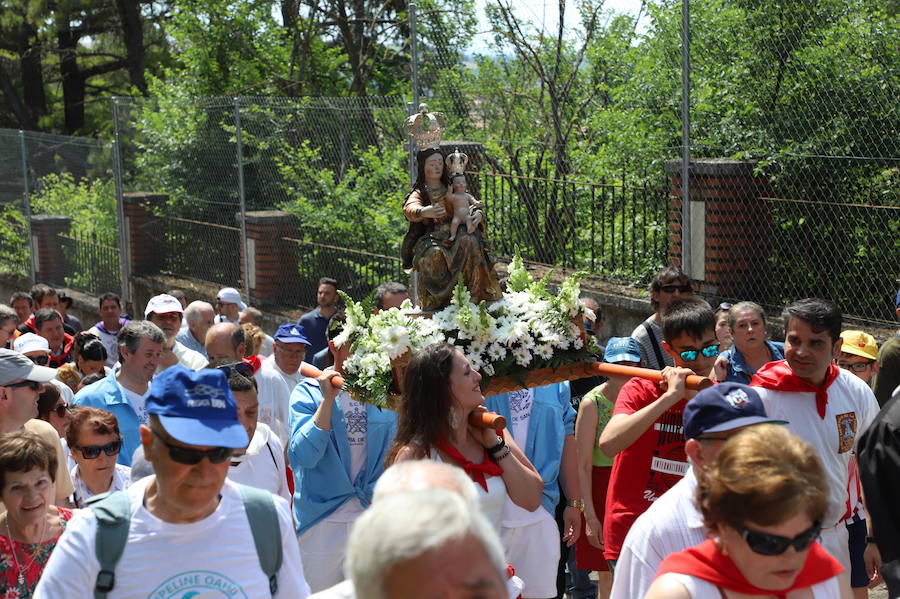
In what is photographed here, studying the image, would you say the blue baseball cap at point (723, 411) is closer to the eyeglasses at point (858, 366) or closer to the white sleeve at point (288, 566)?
the white sleeve at point (288, 566)

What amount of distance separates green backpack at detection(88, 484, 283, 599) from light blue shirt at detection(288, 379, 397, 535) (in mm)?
2237

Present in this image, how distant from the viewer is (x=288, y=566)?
3.41 m

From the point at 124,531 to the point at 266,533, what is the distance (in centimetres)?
40

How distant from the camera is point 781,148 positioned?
342 inches

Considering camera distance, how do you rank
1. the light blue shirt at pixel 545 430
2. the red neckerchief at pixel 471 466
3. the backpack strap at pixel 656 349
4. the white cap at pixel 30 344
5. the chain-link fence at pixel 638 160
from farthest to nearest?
the chain-link fence at pixel 638 160 → the white cap at pixel 30 344 → the backpack strap at pixel 656 349 → the light blue shirt at pixel 545 430 → the red neckerchief at pixel 471 466

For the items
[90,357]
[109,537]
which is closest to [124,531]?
[109,537]

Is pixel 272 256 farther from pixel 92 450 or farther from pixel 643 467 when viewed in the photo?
pixel 643 467

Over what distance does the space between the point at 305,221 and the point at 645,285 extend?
15.9ft

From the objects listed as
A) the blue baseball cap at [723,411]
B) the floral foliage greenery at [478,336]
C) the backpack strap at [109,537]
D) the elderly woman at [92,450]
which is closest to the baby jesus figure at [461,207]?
the floral foliage greenery at [478,336]

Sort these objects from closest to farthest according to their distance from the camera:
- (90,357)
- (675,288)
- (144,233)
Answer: (675,288) → (90,357) → (144,233)

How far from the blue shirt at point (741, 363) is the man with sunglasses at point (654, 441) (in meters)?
1.27

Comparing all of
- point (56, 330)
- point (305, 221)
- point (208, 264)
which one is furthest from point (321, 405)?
point (208, 264)

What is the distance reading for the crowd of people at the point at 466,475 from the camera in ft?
9.61

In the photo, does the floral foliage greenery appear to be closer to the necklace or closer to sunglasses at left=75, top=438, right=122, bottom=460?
sunglasses at left=75, top=438, right=122, bottom=460
